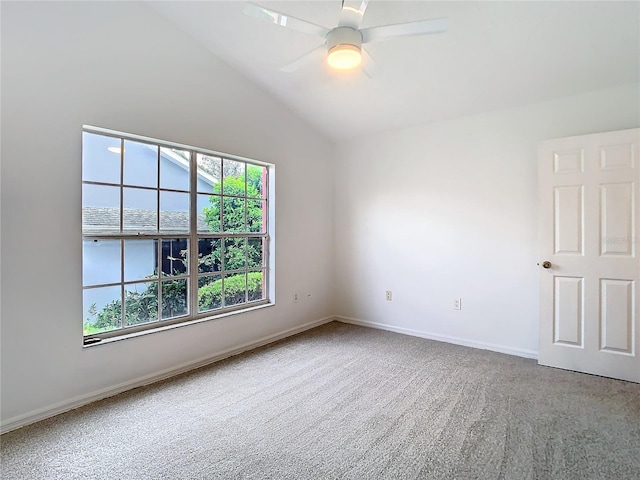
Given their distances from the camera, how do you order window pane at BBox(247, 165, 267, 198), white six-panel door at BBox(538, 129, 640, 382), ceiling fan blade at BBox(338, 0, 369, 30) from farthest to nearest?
window pane at BBox(247, 165, 267, 198) < white six-panel door at BBox(538, 129, 640, 382) < ceiling fan blade at BBox(338, 0, 369, 30)

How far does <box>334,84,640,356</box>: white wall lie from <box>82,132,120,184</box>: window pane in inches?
108

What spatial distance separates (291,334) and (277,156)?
2.10 m

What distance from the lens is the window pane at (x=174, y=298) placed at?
309 cm

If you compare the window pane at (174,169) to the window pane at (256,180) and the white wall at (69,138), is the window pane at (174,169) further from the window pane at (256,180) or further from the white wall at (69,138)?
the window pane at (256,180)

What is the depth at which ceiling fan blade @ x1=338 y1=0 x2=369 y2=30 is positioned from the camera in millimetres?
1950

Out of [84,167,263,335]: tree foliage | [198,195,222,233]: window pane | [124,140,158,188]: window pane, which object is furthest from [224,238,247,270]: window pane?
[124,140,158,188]: window pane

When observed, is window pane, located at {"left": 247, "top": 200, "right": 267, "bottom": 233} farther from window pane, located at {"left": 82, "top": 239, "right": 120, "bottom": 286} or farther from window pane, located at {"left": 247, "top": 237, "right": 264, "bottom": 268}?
window pane, located at {"left": 82, "top": 239, "right": 120, "bottom": 286}

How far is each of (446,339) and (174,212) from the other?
314 cm

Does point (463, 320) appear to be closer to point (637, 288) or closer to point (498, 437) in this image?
point (637, 288)

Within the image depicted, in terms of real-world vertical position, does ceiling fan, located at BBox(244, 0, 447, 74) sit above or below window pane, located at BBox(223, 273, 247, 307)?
above

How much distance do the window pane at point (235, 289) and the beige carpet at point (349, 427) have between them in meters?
0.70

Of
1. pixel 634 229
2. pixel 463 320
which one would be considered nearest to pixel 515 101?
pixel 634 229

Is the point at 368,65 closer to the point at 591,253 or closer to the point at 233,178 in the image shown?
the point at 233,178

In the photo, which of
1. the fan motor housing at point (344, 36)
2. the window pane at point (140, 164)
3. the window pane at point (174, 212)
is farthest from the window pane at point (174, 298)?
the fan motor housing at point (344, 36)
